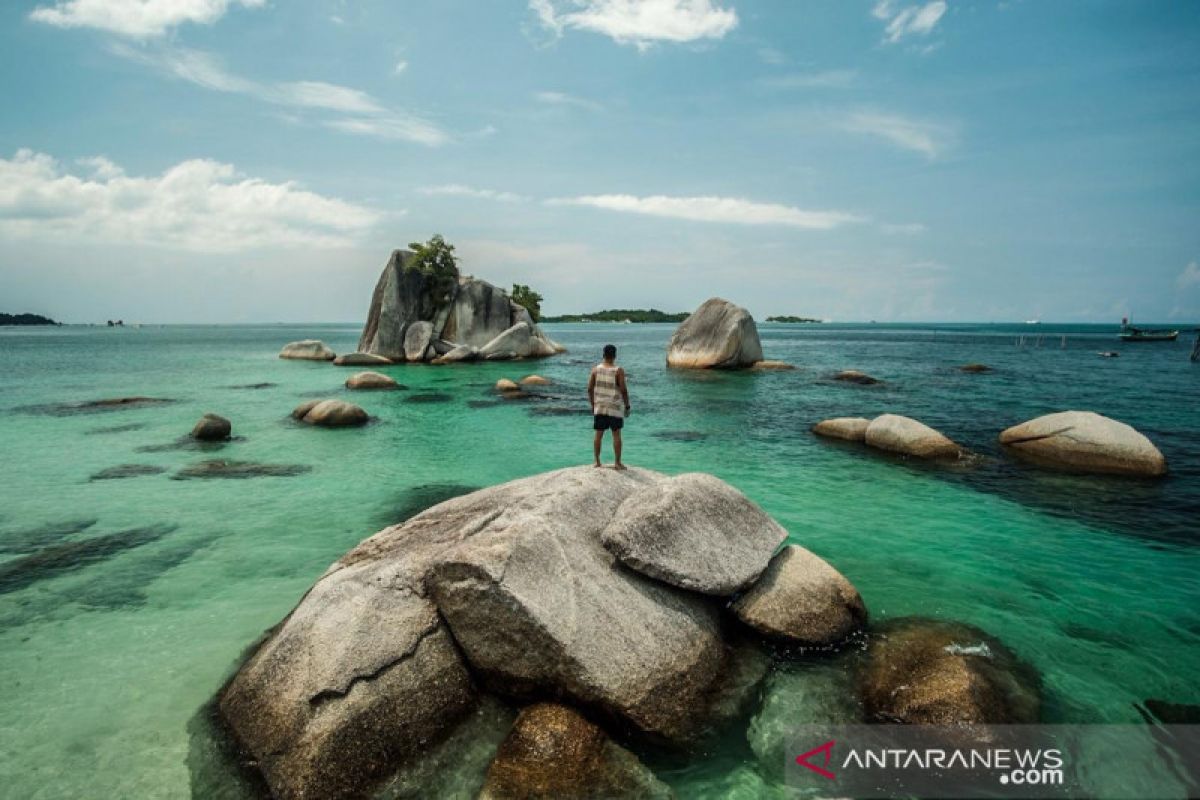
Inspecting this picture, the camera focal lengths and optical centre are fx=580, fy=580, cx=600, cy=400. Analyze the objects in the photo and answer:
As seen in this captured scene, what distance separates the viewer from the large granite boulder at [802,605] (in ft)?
23.5

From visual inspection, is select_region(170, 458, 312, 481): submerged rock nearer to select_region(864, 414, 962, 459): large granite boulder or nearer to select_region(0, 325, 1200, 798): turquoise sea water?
select_region(0, 325, 1200, 798): turquoise sea water

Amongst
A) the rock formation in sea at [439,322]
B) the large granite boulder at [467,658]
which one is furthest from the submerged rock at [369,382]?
the large granite boulder at [467,658]

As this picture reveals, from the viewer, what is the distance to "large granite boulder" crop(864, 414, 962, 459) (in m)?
17.2

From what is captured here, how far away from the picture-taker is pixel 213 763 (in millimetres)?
5566

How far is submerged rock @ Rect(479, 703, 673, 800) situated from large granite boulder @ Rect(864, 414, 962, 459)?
1517cm

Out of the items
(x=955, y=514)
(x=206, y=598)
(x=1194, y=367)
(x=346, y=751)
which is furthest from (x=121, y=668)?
(x=1194, y=367)

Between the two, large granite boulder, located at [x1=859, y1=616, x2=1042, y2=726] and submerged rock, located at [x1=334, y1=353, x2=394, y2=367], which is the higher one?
submerged rock, located at [x1=334, y1=353, x2=394, y2=367]

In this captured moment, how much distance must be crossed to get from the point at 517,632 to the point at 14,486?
17.0 m

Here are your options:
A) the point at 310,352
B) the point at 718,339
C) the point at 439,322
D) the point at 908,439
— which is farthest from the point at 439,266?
the point at 908,439

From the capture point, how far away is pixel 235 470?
16.5m

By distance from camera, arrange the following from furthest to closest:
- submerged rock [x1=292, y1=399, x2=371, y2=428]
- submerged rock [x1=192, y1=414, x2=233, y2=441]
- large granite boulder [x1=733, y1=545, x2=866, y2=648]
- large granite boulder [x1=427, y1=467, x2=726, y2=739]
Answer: submerged rock [x1=292, y1=399, x2=371, y2=428] < submerged rock [x1=192, y1=414, x2=233, y2=441] < large granite boulder [x1=733, y1=545, x2=866, y2=648] < large granite boulder [x1=427, y1=467, x2=726, y2=739]

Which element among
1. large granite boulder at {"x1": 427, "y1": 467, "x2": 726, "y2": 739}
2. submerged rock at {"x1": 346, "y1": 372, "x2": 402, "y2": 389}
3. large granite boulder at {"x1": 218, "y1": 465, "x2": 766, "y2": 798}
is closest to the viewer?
large granite boulder at {"x1": 218, "y1": 465, "x2": 766, "y2": 798}

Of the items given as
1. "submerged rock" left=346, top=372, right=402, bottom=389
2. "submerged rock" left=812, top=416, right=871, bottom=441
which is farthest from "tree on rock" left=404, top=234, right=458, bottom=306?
"submerged rock" left=812, top=416, right=871, bottom=441

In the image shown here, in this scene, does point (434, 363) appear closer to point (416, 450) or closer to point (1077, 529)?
point (416, 450)
